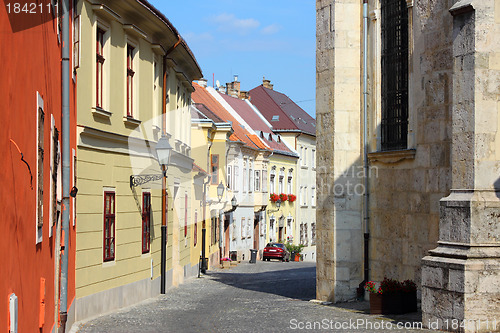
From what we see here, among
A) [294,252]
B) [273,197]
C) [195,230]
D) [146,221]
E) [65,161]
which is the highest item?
[65,161]

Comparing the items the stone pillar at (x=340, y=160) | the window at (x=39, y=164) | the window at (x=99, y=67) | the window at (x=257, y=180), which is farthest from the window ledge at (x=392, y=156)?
the window at (x=257, y=180)

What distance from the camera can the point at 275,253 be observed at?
168 feet

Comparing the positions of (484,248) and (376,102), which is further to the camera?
(376,102)

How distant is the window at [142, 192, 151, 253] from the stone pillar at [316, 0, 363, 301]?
4523 mm

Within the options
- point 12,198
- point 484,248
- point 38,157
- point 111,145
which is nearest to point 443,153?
point 484,248

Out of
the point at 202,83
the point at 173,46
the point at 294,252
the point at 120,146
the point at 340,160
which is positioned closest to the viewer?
the point at 120,146

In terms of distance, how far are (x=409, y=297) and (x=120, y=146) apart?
7.21 meters

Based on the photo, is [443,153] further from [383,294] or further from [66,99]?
[66,99]

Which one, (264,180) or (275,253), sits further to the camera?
(264,180)

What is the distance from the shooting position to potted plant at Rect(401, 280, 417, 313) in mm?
14164

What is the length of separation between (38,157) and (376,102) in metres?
11.9

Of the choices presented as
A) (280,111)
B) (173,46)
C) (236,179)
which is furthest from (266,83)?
(173,46)

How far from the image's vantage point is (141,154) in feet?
60.3

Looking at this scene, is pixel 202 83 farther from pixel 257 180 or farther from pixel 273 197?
pixel 273 197
